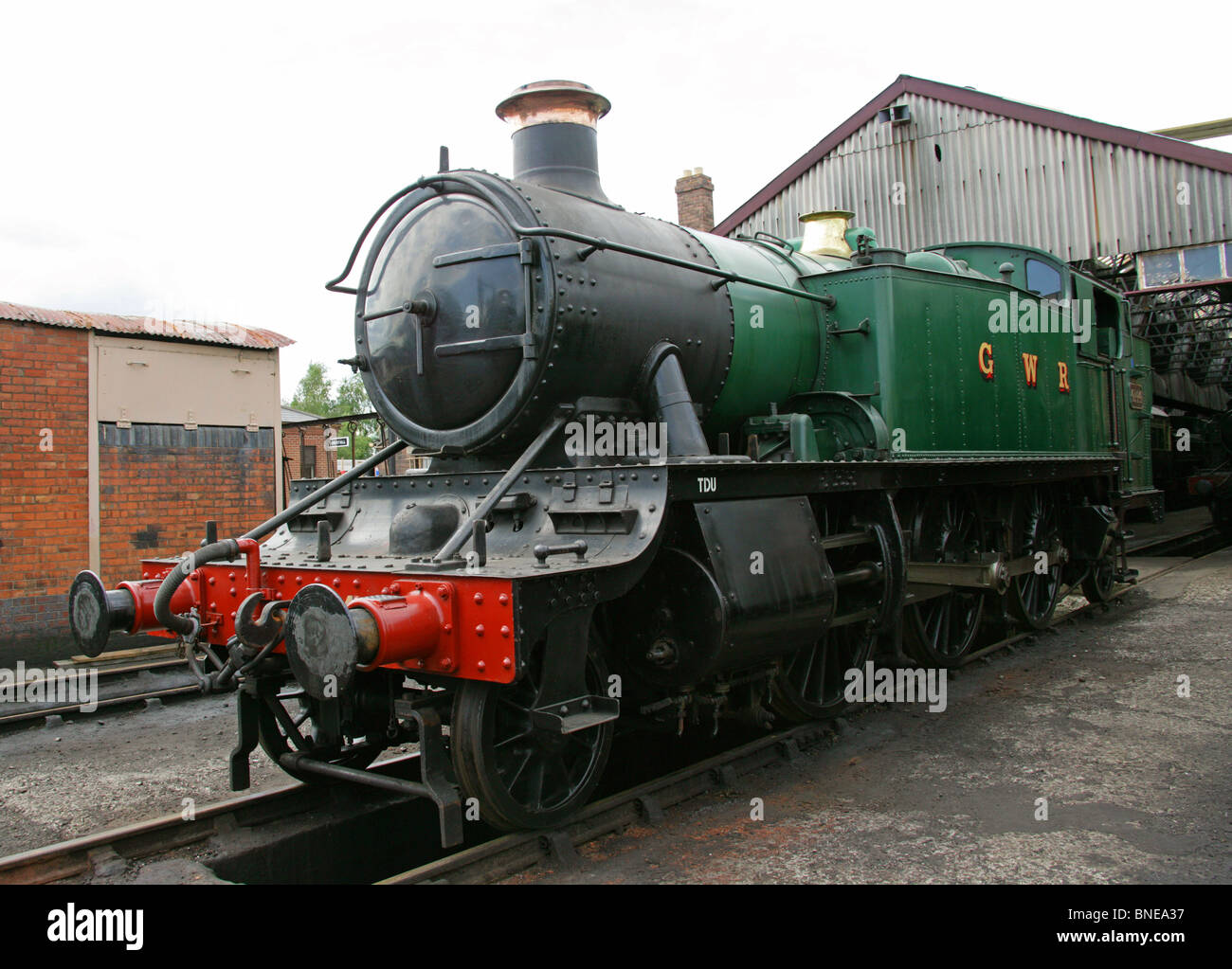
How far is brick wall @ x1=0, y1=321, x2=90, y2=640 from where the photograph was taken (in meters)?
8.31

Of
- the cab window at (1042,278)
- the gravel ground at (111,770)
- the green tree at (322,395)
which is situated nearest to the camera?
the gravel ground at (111,770)

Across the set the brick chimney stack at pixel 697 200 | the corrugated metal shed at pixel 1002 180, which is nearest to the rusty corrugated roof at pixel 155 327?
the corrugated metal shed at pixel 1002 180

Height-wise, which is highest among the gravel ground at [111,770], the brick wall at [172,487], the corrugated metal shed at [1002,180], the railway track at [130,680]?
the corrugated metal shed at [1002,180]

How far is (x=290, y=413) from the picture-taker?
26.8 metres

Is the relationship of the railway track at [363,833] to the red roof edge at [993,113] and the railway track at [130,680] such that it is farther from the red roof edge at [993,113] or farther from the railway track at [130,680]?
the red roof edge at [993,113]

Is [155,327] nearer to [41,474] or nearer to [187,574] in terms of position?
[41,474]

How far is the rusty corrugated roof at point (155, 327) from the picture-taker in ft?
29.0

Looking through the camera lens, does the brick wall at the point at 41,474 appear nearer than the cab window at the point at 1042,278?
No

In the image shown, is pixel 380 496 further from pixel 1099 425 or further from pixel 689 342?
pixel 1099 425

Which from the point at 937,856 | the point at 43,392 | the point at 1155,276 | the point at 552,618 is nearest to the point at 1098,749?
the point at 937,856

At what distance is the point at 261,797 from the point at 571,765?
1469 mm

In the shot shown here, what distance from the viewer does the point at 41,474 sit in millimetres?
8531
